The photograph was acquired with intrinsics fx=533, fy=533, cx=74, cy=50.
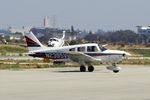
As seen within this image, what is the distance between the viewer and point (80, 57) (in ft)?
116

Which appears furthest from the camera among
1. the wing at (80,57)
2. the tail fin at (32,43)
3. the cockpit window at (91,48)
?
the tail fin at (32,43)

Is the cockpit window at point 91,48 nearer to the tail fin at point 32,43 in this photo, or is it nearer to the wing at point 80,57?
the wing at point 80,57

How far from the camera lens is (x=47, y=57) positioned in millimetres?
37219

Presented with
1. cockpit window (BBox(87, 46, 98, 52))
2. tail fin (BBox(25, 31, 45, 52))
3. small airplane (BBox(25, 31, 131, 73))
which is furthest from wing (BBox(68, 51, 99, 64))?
tail fin (BBox(25, 31, 45, 52))

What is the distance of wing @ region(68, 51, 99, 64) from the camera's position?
115ft

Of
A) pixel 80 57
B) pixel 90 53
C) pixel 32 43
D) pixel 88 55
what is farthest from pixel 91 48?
pixel 32 43

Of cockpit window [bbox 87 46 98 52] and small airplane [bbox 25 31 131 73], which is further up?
cockpit window [bbox 87 46 98 52]

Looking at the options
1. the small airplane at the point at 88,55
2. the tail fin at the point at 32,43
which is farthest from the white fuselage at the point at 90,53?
the tail fin at the point at 32,43

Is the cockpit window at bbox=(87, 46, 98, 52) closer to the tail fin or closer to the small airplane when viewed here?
the small airplane

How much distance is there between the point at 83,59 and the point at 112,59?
6.31 ft

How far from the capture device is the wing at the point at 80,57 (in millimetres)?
35062

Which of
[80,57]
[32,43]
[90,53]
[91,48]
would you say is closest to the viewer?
[80,57]

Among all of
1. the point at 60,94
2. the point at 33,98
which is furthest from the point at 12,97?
the point at 60,94

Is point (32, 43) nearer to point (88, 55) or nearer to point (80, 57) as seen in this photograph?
point (80, 57)
